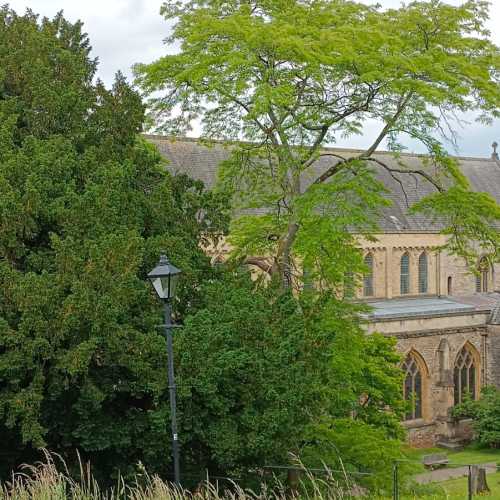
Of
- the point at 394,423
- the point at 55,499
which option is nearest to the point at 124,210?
the point at 55,499

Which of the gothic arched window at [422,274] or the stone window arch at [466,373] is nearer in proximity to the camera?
the stone window arch at [466,373]

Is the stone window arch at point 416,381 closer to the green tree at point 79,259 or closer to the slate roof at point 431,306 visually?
the slate roof at point 431,306

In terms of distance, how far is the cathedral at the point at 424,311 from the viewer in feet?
109

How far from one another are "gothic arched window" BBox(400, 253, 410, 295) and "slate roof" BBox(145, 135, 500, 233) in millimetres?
1446

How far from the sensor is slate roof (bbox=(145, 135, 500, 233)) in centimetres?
3438

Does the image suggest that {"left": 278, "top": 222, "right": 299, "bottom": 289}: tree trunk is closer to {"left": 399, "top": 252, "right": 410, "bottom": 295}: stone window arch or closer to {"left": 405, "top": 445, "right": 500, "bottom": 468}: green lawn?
{"left": 405, "top": 445, "right": 500, "bottom": 468}: green lawn

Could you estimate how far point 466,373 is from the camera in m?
35.8

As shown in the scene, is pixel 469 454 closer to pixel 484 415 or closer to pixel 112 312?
pixel 484 415

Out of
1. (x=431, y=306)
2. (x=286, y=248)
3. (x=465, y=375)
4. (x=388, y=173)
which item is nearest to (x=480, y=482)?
(x=286, y=248)

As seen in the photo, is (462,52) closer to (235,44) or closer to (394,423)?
(235,44)

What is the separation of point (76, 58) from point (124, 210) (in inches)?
146

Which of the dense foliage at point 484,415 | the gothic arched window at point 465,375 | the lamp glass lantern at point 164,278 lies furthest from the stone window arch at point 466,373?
the lamp glass lantern at point 164,278

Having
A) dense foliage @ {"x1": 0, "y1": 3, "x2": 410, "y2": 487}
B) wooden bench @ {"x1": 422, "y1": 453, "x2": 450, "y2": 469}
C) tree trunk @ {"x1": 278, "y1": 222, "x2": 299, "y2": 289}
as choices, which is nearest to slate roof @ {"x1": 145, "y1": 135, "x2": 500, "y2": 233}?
wooden bench @ {"x1": 422, "y1": 453, "x2": 450, "y2": 469}

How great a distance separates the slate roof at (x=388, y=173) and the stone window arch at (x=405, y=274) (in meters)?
1.40
